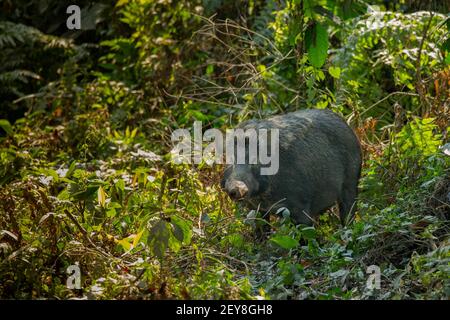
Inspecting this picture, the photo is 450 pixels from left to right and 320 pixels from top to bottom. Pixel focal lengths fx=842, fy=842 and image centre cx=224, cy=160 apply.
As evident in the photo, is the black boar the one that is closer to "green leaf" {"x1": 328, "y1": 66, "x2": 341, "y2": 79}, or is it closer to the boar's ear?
the boar's ear

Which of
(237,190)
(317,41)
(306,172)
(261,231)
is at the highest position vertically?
(317,41)

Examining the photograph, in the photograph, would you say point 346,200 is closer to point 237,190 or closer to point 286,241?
point 237,190

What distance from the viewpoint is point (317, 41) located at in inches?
187

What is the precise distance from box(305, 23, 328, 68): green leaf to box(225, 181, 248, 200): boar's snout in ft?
5.81

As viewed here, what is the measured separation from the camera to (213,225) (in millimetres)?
6461

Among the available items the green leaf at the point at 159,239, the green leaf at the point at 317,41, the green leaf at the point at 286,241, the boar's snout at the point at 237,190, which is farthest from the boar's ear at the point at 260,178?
the green leaf at the point at 317,41

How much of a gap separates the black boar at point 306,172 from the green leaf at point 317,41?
181cm

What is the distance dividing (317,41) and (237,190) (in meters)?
1.89

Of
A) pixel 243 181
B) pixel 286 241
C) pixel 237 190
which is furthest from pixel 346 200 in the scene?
pixel 286 241

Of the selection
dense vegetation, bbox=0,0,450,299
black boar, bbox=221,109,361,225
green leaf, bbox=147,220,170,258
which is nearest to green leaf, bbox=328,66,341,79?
dense vegetation, bbox=0,0,450,299

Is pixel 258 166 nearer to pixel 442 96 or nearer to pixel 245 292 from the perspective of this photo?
pixel 245 292

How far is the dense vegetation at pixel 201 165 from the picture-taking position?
5.54m

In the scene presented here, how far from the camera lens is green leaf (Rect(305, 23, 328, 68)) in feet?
15.5

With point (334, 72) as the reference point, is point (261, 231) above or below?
below
